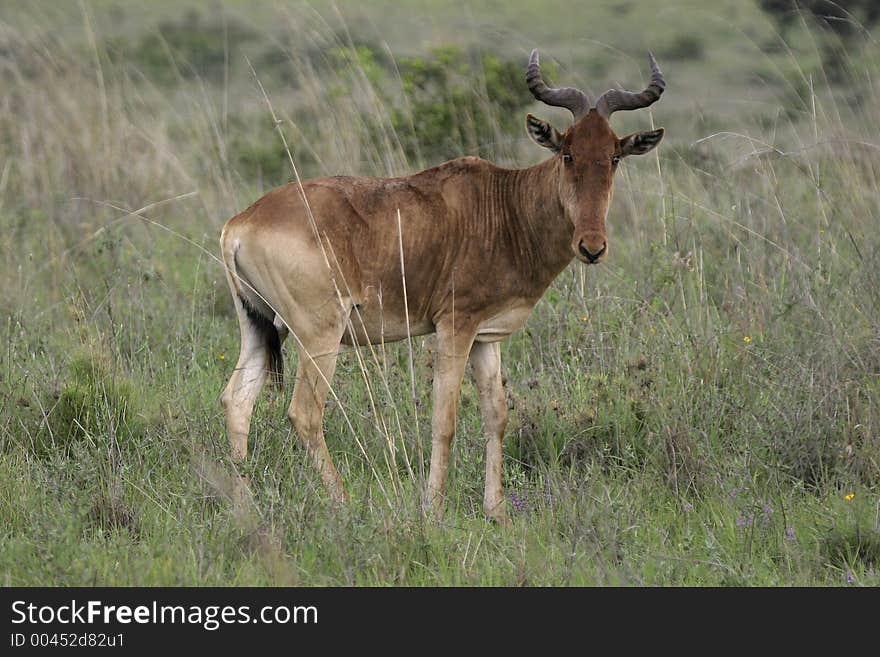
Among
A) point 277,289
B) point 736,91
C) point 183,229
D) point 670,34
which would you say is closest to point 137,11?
point 670,34

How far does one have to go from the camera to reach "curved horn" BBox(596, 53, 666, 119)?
6254mm

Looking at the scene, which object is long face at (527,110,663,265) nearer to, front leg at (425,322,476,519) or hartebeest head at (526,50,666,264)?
hartebeest head at (526,50,666,264)

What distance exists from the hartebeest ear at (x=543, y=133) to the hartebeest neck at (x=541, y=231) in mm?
178

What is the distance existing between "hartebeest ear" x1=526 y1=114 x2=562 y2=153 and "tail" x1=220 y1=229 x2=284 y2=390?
1544 mm

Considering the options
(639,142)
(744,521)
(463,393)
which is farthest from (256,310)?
(744,521)

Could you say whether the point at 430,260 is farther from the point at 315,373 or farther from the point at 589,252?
the point at 589,252

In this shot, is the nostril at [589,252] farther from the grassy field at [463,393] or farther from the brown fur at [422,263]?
the grassy field at [463,393]

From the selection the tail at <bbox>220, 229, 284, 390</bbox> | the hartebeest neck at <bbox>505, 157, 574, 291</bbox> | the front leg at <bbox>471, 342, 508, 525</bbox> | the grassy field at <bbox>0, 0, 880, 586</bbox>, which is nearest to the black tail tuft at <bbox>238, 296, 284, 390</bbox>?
the tail at <bbox>220, 229, 284, 390</bbox>

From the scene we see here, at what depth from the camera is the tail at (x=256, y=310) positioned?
6.45m

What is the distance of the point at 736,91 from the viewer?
1956 centimetres

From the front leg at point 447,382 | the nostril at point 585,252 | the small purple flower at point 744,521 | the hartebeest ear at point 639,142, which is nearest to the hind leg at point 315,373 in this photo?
the front leg at point 447,382

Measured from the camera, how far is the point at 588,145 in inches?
245

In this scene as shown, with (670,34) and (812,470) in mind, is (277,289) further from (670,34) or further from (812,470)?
(670,34)

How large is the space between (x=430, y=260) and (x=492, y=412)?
32.8 inches
